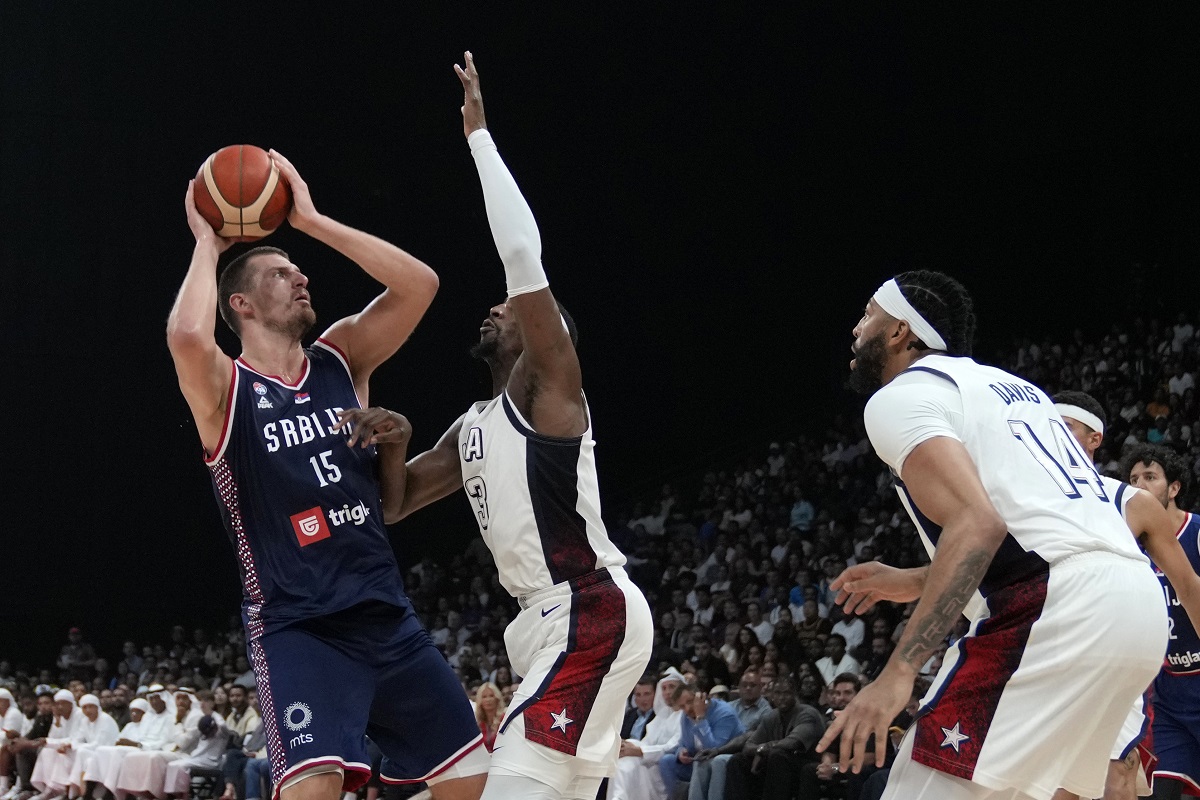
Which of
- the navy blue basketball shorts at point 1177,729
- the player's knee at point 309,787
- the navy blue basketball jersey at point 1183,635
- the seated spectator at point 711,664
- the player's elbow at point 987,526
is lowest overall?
the seated spectator at point 711,664

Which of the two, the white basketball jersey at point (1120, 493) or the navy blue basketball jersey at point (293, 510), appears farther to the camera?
the white basketball jersey at point (1120, 493)

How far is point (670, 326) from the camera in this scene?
2336 centimetres

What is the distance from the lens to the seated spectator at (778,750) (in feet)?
30.2

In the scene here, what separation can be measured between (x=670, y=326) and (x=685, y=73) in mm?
4341

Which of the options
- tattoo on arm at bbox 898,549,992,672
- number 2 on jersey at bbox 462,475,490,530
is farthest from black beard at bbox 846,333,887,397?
number 2 on jersey at bbox 462,475,490,530

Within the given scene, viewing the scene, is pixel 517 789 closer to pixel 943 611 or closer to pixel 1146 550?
pixel 943 611

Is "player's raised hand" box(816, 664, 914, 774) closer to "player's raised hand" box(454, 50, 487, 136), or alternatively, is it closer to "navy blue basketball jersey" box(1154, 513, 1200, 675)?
"player's raised hand" box(454, 50, 487, 136)

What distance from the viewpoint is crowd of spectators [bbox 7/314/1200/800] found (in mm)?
11055

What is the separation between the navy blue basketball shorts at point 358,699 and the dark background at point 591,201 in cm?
1730

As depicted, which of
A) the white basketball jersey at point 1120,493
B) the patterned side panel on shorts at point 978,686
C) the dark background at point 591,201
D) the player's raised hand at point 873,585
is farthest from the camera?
the dark background at point 591,201

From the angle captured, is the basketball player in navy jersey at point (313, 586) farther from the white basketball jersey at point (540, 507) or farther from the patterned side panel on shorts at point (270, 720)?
the white basketball jersey at point (540, 507)

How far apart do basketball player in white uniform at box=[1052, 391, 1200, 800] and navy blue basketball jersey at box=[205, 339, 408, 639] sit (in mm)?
2370

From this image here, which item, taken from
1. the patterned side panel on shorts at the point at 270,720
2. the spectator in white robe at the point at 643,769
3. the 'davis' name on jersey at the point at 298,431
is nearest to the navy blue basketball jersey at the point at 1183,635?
the 'davis' name on jersey at the point at 298,431

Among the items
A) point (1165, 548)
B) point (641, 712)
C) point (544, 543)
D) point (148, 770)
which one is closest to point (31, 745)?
point (148, 770)
